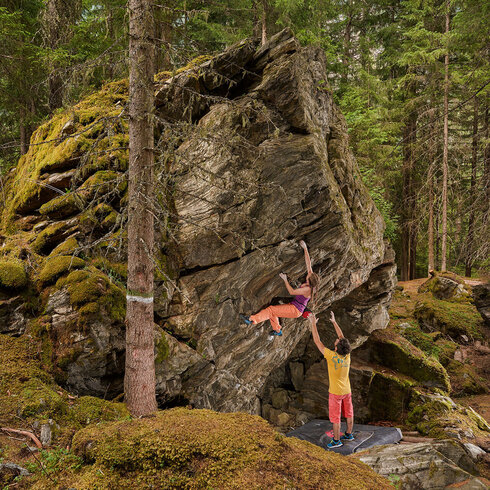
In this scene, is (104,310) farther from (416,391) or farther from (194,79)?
(416,391)

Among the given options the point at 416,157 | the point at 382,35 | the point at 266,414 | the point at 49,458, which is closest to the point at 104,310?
the point at 49,458

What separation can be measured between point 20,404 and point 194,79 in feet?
23.5

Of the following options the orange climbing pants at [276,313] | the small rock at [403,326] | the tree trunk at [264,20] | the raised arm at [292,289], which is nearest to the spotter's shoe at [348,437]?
the orange climbing pants at [276,313]

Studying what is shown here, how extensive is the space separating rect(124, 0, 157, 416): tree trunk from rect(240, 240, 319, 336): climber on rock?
274 centimetres

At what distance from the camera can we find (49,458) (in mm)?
3152

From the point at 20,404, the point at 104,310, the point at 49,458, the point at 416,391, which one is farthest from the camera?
the point at 416,391

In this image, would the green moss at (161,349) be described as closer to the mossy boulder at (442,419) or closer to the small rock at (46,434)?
the small rock at (46,434)

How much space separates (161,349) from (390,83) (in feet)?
62.6

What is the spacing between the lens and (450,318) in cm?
1359

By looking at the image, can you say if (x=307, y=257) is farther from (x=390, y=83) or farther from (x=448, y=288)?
(x=390, y=83)

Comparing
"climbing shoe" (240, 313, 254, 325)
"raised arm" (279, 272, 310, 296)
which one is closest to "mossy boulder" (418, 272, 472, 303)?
"raised arm" (279, 272, 310, 296)

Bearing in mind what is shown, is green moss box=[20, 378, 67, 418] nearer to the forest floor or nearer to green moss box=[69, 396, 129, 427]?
green moss box=[69, 396, 129, 427]

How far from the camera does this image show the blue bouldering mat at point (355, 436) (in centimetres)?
737

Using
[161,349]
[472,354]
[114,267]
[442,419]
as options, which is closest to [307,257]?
[161,349]
